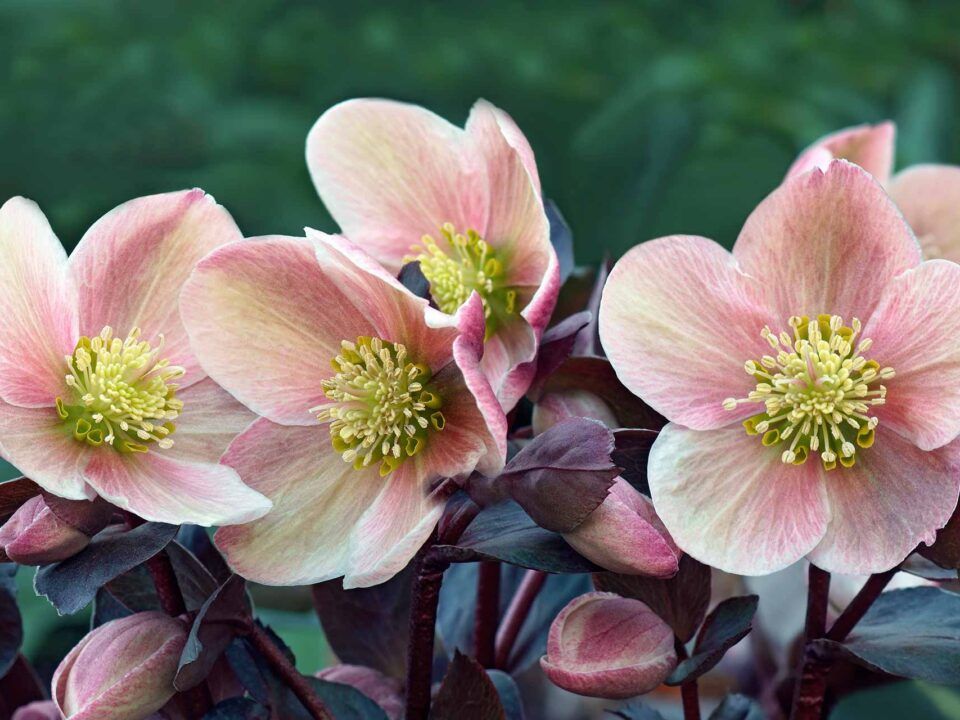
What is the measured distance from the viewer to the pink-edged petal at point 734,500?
0.31 m

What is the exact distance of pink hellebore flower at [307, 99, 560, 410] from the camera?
1.22ft

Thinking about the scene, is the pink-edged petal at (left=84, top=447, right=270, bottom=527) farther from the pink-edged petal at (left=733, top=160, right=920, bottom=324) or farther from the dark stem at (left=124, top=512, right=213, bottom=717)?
the pink-edged petal at (left=733, top=160, right=920, bottom=324)

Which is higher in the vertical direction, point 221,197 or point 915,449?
point 915,449

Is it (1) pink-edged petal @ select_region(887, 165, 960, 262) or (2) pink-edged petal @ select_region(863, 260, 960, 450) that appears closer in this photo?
(2) pink-edged petal @ select_region(863, 260, 960, 450)

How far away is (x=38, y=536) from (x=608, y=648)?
0.15m

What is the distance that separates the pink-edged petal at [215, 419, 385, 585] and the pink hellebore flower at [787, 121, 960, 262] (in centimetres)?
19

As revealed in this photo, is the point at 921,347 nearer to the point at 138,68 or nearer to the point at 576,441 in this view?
the point at 576,441

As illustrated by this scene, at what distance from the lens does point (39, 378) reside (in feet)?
1.06

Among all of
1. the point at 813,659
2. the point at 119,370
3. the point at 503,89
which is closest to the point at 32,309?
the point at 119,370

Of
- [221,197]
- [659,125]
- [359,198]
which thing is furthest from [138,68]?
[359,198]

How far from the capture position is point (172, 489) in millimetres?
318

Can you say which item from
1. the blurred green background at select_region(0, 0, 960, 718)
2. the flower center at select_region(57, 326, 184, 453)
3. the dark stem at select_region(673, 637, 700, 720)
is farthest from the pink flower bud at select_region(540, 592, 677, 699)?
the blurred green background at select_region(0, 0, 960, 718)

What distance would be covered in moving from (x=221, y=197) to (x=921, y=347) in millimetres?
919

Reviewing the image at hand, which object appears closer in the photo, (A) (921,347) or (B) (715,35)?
(A) (921,347)
